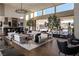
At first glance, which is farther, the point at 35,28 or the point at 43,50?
the point at 35,28

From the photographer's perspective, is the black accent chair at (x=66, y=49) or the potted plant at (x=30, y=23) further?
the potted plant at (x=30, y=23)

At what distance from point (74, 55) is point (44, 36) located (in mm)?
779

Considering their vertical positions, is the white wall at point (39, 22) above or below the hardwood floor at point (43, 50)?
above

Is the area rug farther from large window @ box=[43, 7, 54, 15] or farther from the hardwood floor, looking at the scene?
large window @ box=[43, 7, 54, 15]

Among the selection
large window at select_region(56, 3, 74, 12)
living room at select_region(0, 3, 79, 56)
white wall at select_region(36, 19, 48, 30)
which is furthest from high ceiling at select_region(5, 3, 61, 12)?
white wall at select_region(36, 19, 48, 30)

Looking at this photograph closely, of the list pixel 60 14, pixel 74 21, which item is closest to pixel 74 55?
pixel 74 21

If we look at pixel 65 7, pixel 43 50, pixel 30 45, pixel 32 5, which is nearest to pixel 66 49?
pixel 43 50

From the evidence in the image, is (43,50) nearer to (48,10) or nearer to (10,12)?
(48,10)

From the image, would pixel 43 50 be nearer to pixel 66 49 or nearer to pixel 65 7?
pixel 66 49

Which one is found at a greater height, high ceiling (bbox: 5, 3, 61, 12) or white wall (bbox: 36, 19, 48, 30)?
high ceiling (bbox: 5, 3, 61, 12)

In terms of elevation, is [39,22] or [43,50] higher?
[39,22]

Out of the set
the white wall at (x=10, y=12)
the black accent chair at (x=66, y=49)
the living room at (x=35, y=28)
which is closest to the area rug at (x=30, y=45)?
the living room at (x=35, y=28)

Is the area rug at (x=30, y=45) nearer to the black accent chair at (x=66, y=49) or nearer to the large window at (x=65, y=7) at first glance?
the black accent chair at (x=66, y=49)

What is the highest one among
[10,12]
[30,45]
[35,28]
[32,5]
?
[32,5]
